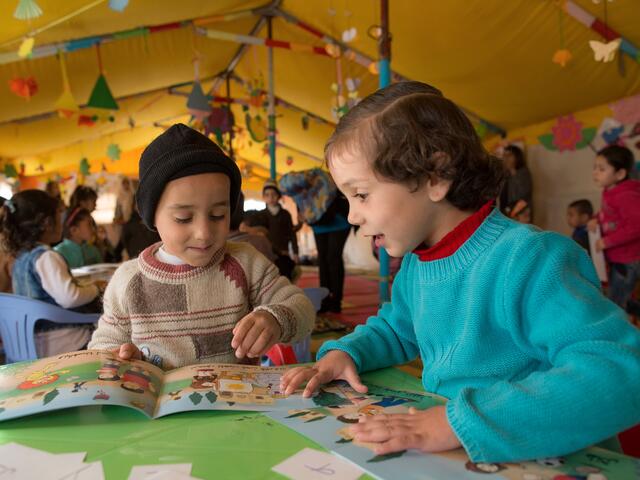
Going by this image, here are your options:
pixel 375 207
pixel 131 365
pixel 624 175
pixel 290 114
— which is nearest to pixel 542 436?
pixel 375 207

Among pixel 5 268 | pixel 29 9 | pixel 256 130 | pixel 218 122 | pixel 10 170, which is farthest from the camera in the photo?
pixel 10 170

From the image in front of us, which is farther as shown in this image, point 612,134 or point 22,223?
point 612,134

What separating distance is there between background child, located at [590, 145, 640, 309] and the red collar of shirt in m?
2.40

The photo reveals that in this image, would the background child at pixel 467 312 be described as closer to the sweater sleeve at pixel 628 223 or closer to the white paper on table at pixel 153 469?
the white paper on table at pixel 153 469

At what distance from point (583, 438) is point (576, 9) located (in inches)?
128

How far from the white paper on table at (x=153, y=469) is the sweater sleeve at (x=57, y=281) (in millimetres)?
1470

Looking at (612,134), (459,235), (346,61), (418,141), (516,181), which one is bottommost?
(459,235)

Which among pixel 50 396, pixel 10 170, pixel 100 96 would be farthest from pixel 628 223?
pixel 10 170

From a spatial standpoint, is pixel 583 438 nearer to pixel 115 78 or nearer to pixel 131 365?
pixel 131 365

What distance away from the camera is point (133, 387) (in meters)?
0.58

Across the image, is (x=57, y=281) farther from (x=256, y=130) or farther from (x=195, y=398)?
(x=256, y=130)

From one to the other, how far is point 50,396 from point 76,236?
241cm

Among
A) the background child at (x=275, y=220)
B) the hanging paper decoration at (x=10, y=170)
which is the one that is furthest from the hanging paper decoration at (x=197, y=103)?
the hanging paper decoration at (x=10, y=170)

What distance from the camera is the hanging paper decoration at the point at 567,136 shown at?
4336mm
